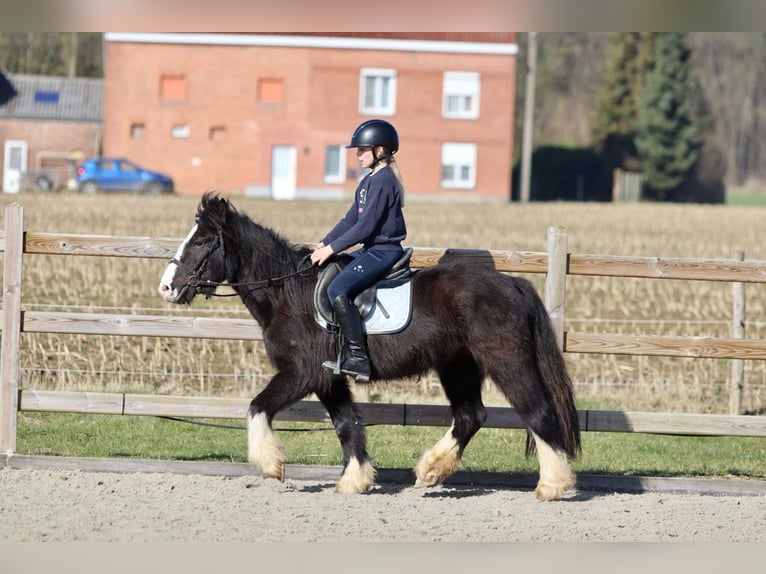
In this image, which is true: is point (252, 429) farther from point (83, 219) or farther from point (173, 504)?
point (83, 219)

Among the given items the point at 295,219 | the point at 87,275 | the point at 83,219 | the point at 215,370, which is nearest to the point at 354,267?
the point at 215,370

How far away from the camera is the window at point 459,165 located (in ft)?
189

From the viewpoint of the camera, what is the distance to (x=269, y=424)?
7645 millimetres

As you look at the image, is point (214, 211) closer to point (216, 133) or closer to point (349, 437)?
point (349, 437)

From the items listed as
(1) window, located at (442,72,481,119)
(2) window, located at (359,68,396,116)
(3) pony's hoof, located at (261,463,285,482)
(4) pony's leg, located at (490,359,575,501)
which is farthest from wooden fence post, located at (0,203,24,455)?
(1) window, located at (442,72,481,119)

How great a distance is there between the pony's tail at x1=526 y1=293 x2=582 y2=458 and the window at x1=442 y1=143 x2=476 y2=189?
50.2 m

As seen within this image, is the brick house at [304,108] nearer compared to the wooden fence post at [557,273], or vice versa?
the wooden fence post at [557,273]

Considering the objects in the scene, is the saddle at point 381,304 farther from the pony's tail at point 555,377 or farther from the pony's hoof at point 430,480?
the pony's hoof at point 430,480

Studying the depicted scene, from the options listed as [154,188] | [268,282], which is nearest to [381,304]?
[268,282]

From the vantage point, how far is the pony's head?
25.3 feet

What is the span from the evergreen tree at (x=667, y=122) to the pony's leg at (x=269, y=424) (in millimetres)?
62245

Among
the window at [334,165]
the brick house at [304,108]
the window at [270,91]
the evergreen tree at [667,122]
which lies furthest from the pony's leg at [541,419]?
the evergreen tree at [667,122]

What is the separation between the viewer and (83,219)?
30.8 m

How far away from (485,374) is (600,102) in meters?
65.4
